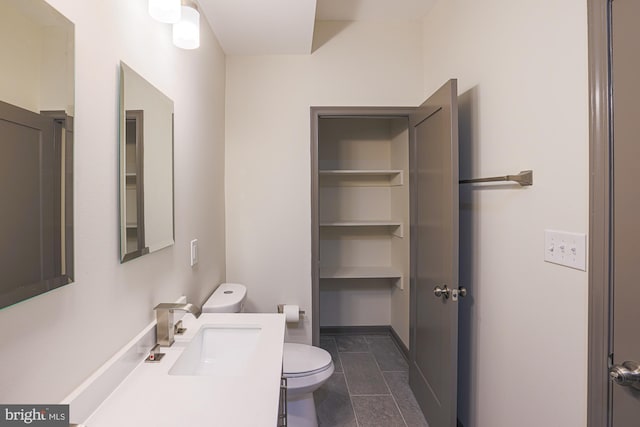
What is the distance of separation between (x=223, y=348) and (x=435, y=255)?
1233mm

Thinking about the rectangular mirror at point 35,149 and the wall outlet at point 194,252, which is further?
the wall outlet at point 194,252

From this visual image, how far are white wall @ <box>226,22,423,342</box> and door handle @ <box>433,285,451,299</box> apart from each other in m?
1.01

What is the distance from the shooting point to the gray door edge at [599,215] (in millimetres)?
935

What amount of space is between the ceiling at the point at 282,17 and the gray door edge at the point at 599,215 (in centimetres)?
134

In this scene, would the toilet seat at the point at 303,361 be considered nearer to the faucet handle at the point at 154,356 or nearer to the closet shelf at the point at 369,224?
the faucet handle at the point at 154,356

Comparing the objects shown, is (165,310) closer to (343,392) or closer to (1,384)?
(1,384)

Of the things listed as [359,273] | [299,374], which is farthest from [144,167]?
[359,273]

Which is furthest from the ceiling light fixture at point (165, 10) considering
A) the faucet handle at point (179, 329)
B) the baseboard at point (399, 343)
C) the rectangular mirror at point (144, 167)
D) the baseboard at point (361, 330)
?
the baseboard at point (361, 330)

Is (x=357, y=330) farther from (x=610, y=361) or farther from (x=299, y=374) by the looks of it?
(x=610, y=361)

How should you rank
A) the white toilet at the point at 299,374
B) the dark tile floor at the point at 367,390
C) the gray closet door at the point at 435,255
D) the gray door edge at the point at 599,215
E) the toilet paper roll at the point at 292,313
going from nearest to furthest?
the gray door edge at the point at 599,215 < the gray closet door at the point at 435,255 < the white toilet at the point at 299,374 < the dark tile floor at the point at 367,390 < the toilet paper roll at the point at 292,313

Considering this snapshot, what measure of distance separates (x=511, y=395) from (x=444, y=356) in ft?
1.09

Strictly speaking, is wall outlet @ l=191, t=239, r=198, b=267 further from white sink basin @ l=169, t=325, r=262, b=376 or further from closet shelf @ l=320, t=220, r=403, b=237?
closet shelf @ l=320, t=220, r=403, b=237

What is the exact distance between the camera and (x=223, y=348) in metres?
1.34

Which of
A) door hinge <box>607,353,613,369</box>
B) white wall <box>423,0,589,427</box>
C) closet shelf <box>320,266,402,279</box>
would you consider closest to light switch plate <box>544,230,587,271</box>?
white wall <box>423,0,589,427</box>
